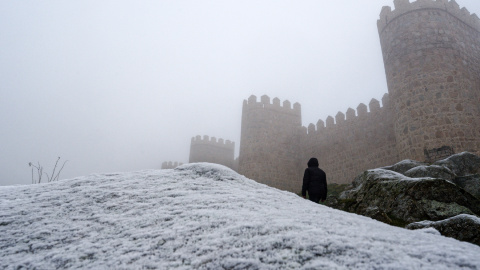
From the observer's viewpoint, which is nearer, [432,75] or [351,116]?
[432,75]

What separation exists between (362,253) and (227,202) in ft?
3.66

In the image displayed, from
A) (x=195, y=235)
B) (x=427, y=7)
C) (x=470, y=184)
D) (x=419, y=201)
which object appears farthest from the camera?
(x=427, y=7)

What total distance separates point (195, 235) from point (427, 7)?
11.6 m

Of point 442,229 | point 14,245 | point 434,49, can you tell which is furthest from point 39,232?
point 434,49

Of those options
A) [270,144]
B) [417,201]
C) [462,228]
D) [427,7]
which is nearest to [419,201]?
[417,201]

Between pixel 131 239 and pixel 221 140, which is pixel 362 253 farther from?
pixel 221 140

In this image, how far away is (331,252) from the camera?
1268 mm

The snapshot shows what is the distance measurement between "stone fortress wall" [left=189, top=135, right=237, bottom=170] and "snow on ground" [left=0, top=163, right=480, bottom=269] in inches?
897

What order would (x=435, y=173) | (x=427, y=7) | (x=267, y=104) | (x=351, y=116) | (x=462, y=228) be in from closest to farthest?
(x=462, y=228), (x=435, y=173), (x=427, y=7), (x=351, y=116), (x=267, y=104)

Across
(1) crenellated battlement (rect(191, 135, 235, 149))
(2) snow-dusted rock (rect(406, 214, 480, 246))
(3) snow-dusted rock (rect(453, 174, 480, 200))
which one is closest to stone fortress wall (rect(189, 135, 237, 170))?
(1) crenellated battlement (rect(191, 135, 235, 149))

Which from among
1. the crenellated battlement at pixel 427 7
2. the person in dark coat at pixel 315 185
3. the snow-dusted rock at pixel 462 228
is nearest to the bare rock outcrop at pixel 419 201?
the snow-dusted rock at pixel 462 228

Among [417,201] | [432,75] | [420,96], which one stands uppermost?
[432,75]

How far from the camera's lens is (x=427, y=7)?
31.7ft

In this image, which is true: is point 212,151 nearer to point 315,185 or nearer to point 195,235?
point 315,185
